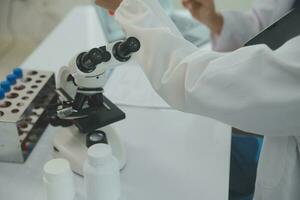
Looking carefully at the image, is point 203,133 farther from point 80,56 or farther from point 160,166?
point 80,56

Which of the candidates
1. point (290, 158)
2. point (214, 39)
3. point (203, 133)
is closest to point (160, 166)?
point (203, 133)

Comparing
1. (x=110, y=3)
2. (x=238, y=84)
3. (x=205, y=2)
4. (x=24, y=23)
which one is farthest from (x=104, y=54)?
(x=24, y=23)

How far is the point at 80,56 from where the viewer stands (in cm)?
82

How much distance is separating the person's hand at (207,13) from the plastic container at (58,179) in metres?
0.74

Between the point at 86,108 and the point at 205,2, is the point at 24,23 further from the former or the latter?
the point at 86,108

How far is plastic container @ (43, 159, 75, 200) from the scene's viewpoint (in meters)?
0.72

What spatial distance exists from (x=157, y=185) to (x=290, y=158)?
0.29m

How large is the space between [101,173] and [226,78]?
28 centimetres

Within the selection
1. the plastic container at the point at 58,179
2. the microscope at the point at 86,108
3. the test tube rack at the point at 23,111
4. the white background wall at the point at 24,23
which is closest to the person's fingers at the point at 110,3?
the microscope at the point at 86,108

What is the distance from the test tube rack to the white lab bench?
0.09ft

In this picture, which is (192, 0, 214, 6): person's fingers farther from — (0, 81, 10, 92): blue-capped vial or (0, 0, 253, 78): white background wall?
(0, 0, 253, 78): white background wall

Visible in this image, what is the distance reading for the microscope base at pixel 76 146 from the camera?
0.88 meters

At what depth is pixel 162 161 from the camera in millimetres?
933

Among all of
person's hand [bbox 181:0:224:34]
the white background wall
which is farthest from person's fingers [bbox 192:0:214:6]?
the white background wall
